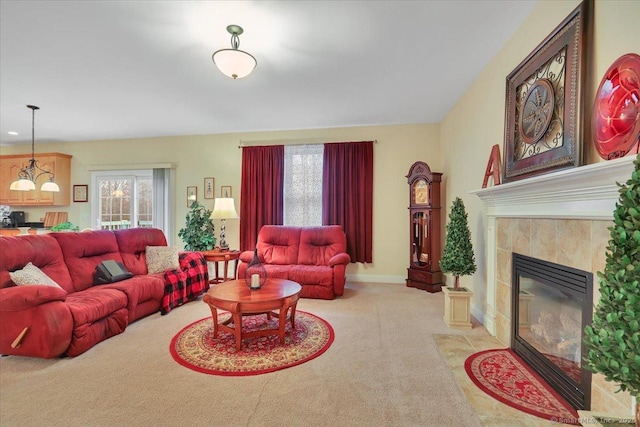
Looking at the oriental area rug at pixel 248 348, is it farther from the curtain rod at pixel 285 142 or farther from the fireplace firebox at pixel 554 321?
the curtain rod at pixel 285 142

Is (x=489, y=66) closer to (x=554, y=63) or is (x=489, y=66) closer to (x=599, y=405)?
(x=554, y=63)

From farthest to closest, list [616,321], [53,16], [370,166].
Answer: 1. [370,166]
2. [53,16]
3. [616,321]

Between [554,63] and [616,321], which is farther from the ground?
[554,63]

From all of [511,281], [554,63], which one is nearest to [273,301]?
[511,281]

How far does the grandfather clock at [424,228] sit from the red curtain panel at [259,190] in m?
2.24

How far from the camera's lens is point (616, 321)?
97 cm

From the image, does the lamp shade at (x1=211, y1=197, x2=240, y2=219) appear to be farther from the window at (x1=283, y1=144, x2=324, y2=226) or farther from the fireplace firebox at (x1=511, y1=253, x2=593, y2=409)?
the fireplace firebox at (x1=511, y1=253, x2=593, y2=409)

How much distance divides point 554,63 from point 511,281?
1665 millimetres

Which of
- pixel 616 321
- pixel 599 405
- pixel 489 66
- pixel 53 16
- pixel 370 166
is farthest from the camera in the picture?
pixel 370 166

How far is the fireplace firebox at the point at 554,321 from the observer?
1.63 metres

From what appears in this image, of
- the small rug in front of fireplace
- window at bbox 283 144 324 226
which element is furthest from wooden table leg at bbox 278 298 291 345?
window at bbox 283 144 324 226

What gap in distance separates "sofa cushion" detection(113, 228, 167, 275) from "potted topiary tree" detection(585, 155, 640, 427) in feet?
13.4

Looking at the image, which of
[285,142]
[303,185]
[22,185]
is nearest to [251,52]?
[285,142]

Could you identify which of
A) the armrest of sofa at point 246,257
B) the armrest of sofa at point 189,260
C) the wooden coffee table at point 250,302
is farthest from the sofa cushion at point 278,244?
A: the wooden coffee table at point 250,302
